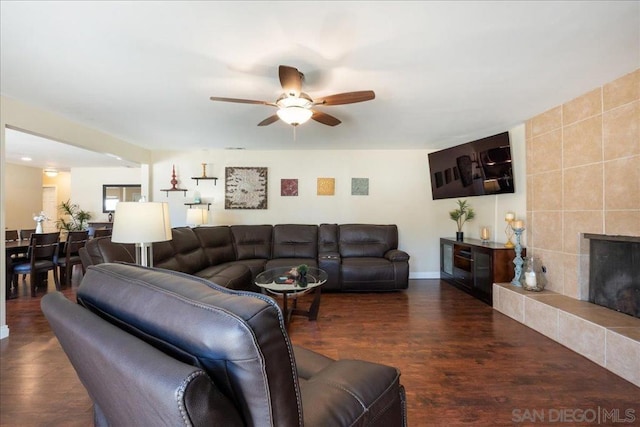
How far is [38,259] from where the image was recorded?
3867mm

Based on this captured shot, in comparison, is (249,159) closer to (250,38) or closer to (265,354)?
(250,38)

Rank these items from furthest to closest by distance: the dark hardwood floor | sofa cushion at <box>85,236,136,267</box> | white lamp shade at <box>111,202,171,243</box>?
sofa cushion at <box>85,236,136,267</box> → white lamp shade at <box>111,202,171,243</box> → the dark hardwood floor

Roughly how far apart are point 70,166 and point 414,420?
858cm

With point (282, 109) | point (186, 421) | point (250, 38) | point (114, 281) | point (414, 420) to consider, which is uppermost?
point (250, 38)

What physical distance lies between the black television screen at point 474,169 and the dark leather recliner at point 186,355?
11.5 ft

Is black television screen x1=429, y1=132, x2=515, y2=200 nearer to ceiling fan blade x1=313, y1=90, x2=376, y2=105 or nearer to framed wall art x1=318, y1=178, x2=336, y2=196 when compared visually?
framed wall art x1=318, y1=178, x2=336, y2=196

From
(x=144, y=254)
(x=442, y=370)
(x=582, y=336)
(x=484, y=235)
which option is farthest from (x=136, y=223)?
(x=484, y=235)

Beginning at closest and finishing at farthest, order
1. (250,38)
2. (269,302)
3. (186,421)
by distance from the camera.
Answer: (186,421), (269,302), (250,38)

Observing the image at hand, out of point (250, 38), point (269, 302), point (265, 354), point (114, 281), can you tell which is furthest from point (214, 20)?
point (265, 354)

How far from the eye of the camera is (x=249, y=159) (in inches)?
195

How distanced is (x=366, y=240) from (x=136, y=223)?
3433 mm

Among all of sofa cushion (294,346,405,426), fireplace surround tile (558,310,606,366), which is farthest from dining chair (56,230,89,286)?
fireplace surround tile (558,310,606,366)

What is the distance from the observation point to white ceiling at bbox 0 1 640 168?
153 centimetres

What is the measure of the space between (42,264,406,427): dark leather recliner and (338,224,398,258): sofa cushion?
360cm
